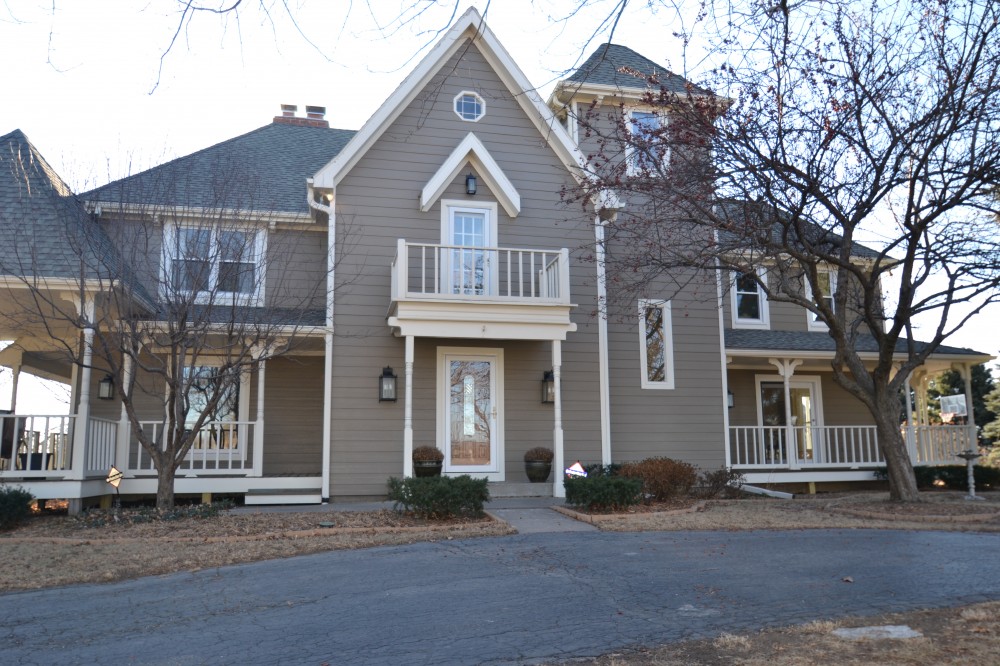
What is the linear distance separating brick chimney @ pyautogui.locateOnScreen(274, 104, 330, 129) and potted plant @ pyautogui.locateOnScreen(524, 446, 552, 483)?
10.7 metres

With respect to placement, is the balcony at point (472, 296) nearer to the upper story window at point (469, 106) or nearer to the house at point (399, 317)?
the house at point (399, 317)

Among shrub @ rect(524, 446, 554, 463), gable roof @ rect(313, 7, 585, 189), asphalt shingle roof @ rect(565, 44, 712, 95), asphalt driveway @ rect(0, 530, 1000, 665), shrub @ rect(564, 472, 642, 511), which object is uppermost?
asphalt shingle roof @ rect(565, 44, 712, 95)

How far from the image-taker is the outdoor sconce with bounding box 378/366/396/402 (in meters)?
14.1

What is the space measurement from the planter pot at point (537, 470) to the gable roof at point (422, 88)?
5359 millimetres

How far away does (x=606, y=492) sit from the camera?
11.4 meters

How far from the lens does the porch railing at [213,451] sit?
45.1ft

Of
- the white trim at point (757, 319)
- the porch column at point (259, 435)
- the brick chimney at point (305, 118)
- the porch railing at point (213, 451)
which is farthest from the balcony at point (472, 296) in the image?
the brick chimney at point (305, 118)

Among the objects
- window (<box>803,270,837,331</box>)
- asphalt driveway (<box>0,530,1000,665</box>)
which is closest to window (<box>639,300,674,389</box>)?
window (<box>803,270,837,331</box>)

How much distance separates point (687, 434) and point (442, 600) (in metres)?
10.4

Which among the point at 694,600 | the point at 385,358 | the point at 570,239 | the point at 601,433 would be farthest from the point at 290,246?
the point at 694,600

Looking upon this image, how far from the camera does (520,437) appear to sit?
14.9 meters

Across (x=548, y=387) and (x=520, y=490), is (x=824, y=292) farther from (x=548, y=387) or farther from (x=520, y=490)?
(x=520, y=490)

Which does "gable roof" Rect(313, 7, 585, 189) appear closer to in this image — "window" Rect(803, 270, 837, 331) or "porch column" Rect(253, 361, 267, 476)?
"porch column" Rect(253, 361, 267, 476)

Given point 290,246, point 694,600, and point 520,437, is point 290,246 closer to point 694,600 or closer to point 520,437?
point 520,437
